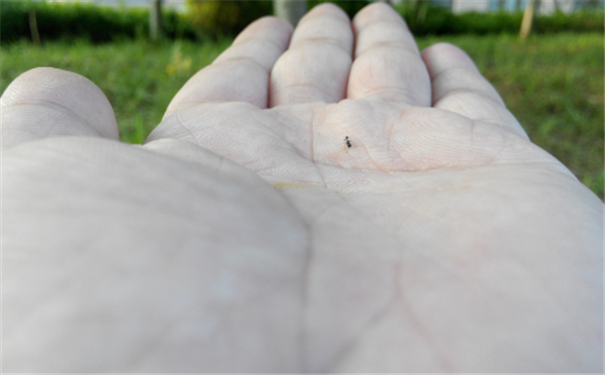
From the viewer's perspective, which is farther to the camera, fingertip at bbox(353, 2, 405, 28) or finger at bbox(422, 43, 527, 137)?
fingertip at bbox(353, 2, 405, 28)

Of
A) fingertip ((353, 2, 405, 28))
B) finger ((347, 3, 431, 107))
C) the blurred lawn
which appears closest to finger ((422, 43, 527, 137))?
finger ((347, 3, 431, 107))

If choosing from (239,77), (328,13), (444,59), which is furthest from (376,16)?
(239,77)

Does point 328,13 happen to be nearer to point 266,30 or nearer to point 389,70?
point 266,30

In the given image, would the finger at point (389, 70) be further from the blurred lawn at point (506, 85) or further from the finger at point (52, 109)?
the blurred lawn at point (506, 85)

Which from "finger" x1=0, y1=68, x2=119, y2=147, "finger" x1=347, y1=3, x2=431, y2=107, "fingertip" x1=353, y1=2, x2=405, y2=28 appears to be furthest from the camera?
"fingertip" x1=353, y1=2, x2=405, y2=28

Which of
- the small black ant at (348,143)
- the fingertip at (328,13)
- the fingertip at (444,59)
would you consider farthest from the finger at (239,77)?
the fingertip at (444,59)

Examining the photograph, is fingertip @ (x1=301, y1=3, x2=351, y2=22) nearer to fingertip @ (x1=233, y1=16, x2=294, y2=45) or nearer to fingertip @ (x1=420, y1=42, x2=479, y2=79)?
fingertip @ (x1=233, y1=16, x2=294, y2=45)
